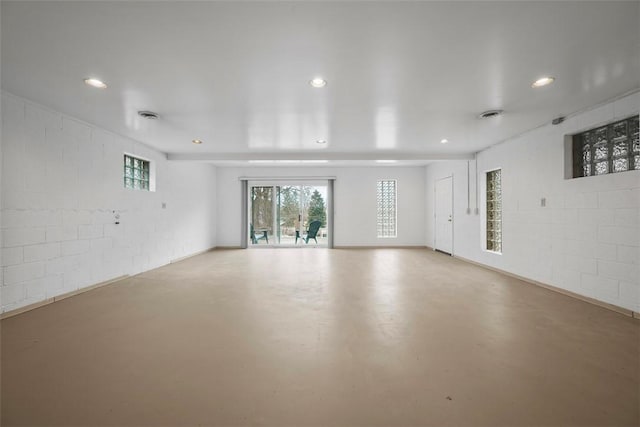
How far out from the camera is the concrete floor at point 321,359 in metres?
1.62

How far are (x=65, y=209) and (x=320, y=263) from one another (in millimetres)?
4210

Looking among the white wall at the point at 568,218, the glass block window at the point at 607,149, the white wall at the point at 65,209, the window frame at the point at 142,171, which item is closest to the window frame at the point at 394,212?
the white wall at the point at 568,218

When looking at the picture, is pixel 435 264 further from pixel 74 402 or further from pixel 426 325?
pixel 74 402

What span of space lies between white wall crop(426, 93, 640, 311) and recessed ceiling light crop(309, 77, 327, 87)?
A: 3240 mm

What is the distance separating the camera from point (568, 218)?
12.7 ft

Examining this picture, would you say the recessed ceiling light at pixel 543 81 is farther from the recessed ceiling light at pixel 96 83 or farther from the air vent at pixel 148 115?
the air vent at pixel 148 115

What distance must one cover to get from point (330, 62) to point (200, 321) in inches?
106

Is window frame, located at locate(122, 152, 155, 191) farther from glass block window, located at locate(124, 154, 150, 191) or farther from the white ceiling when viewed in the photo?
the white ceiling

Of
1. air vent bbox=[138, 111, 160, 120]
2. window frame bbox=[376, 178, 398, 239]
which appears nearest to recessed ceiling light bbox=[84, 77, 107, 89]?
air vent bbox=[138, 111, 160, 120]

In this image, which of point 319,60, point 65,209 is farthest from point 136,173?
point 319,60

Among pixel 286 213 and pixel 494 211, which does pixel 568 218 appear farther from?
pixel 286 213

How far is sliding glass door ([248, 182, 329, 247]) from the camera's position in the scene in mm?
8773

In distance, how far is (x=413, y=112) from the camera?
3723 mm

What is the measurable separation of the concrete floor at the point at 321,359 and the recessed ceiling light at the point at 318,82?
2.32 m
